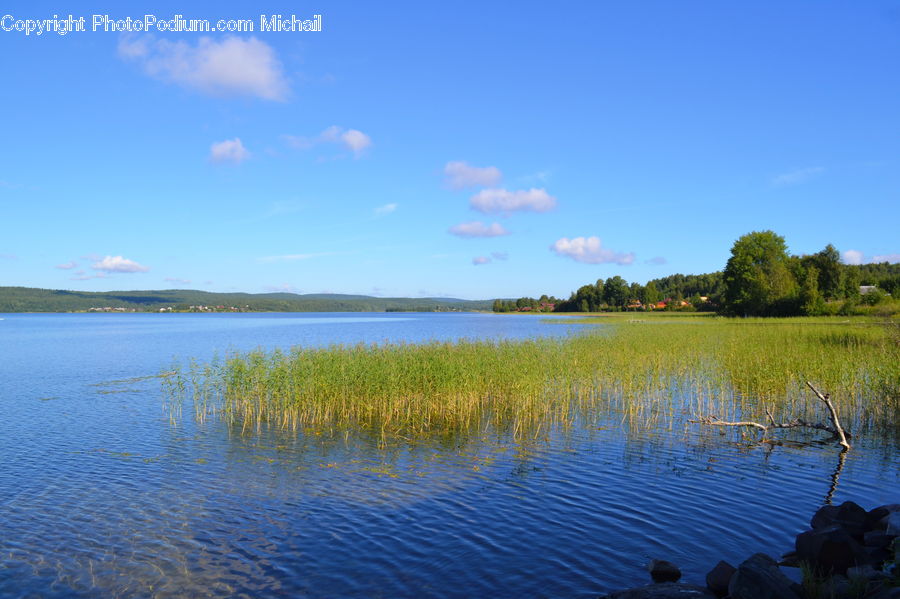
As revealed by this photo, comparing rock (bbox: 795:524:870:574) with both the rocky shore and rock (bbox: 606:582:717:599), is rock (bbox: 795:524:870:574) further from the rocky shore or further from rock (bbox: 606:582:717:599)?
rock (bbox: 606:582:717:599)

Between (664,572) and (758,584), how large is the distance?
1.63 metres

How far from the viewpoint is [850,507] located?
30.2 ft

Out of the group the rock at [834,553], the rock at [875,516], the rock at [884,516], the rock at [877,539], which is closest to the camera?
the rock at [834,553]

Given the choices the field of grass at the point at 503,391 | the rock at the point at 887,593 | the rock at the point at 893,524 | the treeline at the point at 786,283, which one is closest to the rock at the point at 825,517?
the rock at the point at 893,524

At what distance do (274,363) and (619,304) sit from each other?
519ft

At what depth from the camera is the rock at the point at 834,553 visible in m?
7.61

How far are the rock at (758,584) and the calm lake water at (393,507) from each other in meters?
1.73

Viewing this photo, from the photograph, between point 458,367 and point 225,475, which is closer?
point 225,475

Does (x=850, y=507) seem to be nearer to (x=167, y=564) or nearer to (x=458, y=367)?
(x=167, y=564)

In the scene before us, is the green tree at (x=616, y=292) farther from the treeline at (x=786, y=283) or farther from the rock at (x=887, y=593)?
the rock at (x=887, y=593)

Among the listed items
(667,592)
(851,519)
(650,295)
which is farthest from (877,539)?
(650,295)

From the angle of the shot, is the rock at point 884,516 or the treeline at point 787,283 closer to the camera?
the rock at point 884,516

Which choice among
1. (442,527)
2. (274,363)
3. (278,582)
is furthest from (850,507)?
(274,363)

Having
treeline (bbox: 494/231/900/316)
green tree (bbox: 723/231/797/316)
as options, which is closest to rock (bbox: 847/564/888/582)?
treeline (bbox: 494/231/900/316)
